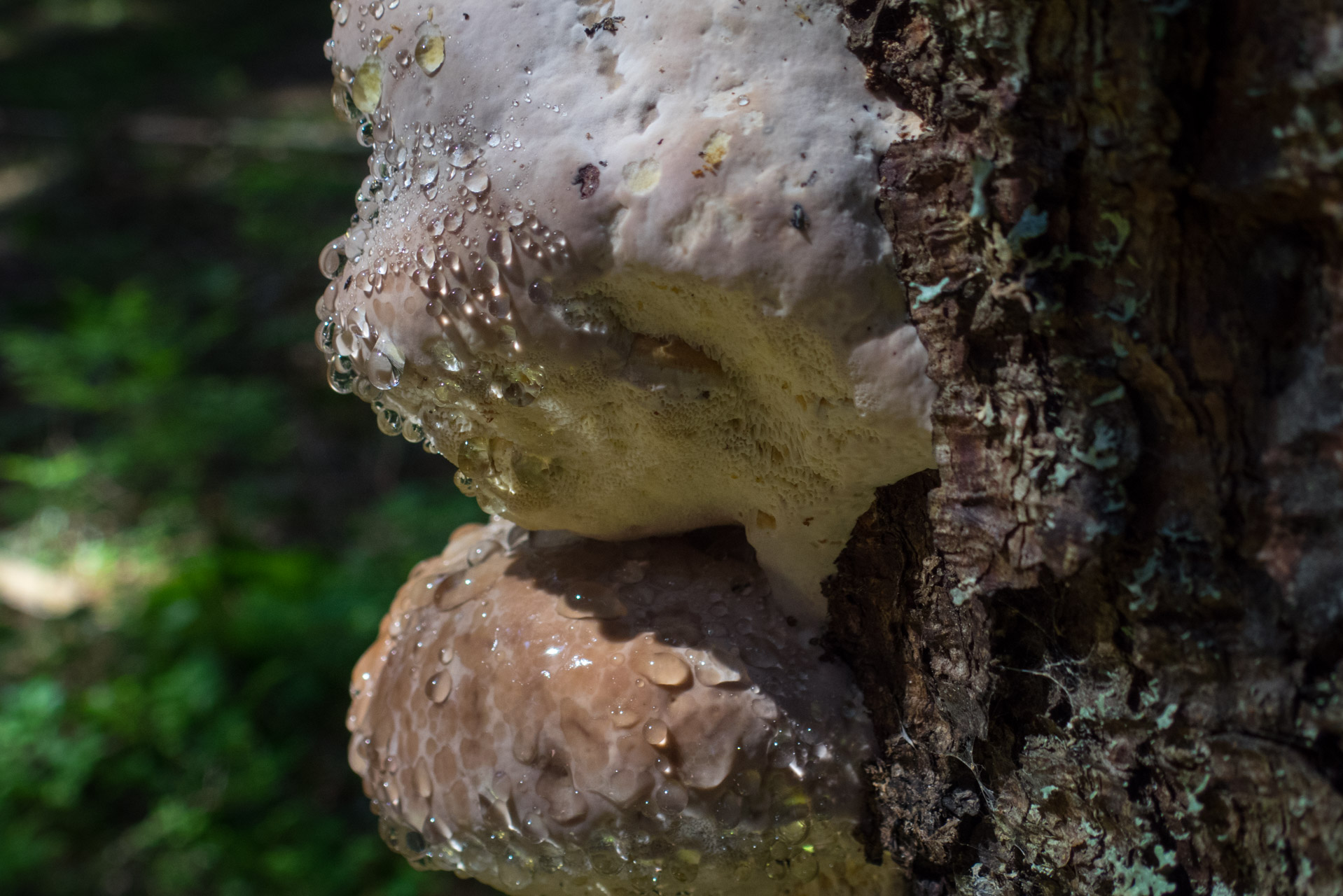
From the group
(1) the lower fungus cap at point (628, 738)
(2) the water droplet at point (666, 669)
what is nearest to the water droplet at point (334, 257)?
(1) the lower fungus cap at point (628, 738)

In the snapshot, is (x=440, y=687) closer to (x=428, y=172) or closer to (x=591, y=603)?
(x=591, y=603)

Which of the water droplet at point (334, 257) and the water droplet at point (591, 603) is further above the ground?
the water droplet at point (334, 257)

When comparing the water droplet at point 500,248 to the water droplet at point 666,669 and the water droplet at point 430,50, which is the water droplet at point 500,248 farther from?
the water droplet at point 666,669

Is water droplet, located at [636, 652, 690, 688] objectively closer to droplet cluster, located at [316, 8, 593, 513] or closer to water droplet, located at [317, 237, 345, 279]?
droplet cluster, located at [316, 8, 593, 513]

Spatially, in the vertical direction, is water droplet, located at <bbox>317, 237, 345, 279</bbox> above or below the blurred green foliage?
above

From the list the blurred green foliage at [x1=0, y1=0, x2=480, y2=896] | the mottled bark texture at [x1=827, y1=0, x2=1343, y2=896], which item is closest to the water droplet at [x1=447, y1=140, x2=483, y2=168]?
the mottled bark texture at [x1=827, y1=0, x2=1343, y2=896]

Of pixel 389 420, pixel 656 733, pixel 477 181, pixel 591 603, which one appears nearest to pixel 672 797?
pixel 656 733

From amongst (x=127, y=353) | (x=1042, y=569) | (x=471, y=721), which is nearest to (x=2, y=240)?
(x=127, y=353)

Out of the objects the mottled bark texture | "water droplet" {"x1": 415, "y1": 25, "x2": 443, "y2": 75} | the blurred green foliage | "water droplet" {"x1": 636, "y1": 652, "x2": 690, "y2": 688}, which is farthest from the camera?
the blurred green foliage

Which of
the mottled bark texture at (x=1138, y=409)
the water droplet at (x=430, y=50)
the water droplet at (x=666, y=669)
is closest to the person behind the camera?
the mottled bark texture at (x=1138, y=409)
